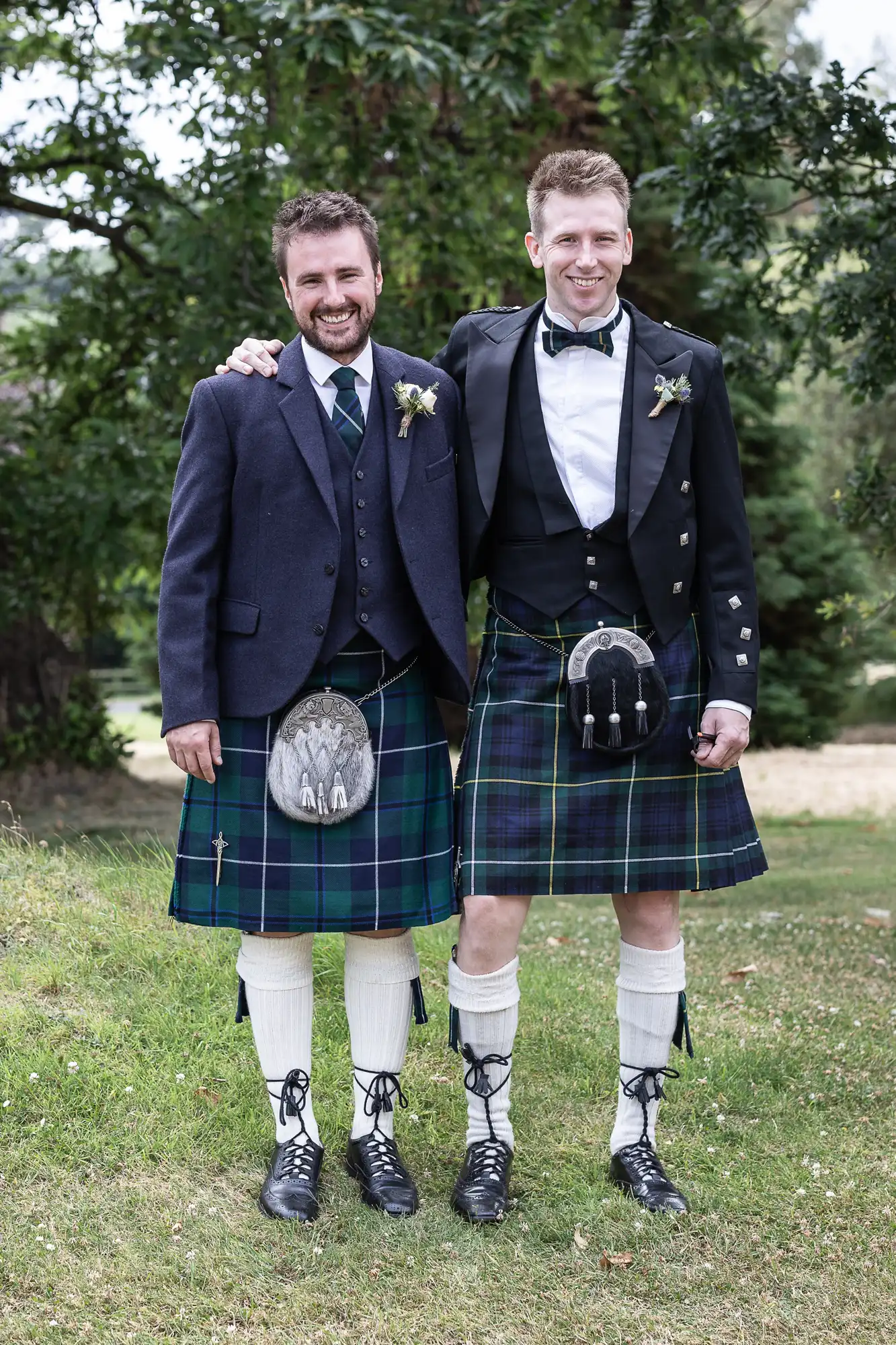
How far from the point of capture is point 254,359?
279cm

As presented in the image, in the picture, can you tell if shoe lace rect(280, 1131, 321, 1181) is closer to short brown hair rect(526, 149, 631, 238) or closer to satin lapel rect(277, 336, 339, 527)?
satin lapel rect(277, 336, 339, 527)

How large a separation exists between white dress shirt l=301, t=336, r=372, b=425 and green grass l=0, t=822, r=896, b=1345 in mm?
1621

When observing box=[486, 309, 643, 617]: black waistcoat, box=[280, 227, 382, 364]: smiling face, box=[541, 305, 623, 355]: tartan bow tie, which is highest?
box=[280, 227, 382, 364]: smiling face

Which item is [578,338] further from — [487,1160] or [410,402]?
[487,1160]

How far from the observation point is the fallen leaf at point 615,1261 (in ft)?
8.45

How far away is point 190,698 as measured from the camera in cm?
262

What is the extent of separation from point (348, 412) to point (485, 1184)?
1598 mm

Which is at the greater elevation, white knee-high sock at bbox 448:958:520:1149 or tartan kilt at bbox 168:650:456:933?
tartan kilt at bbox 168:650:456:933

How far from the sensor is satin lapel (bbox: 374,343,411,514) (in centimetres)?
270

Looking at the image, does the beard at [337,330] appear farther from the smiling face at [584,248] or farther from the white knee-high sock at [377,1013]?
the white knee-high sock at [377,1013]

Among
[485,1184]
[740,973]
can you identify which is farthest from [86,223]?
[485,1184]

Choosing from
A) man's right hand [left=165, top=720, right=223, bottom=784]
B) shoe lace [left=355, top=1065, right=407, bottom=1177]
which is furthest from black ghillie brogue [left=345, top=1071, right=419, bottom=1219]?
man's right hand [left=165, top=720, right=223, bottom=784]

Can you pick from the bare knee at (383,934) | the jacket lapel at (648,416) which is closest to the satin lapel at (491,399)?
the jacket lapel at (648,416)

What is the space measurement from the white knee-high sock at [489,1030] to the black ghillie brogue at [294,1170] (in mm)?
336
